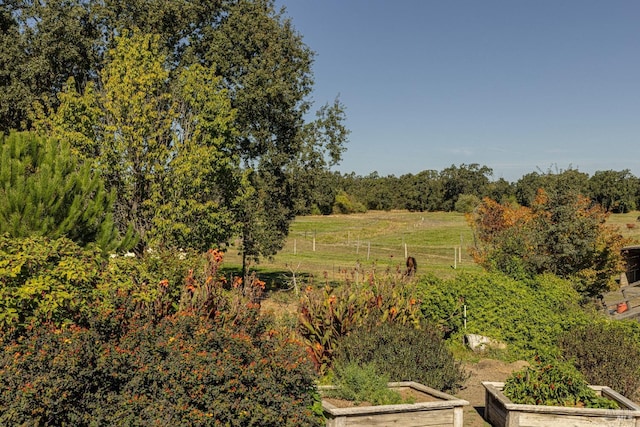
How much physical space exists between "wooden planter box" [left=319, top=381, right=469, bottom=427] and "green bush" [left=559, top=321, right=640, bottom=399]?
8.60ft

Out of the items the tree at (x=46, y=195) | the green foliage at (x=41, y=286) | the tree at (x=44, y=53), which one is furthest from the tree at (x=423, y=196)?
the green foliage at (x=41, y=286)

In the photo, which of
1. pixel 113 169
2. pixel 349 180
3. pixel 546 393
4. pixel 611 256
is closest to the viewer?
pixel 546 393

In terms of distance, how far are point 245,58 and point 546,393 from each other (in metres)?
18.4

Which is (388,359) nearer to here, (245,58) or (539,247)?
(539,247)

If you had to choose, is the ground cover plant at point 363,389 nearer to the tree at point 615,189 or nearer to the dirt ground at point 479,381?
the dirt ground at point 479,381

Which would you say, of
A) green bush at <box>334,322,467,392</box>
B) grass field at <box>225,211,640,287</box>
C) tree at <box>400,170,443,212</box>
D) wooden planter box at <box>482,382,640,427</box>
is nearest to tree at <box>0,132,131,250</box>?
green bush at <box>334,322,467,392</box>

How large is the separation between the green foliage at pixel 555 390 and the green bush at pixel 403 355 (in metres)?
1.07

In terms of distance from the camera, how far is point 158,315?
691cm

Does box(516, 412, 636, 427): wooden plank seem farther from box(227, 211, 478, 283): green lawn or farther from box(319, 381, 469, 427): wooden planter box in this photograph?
box(227, 211, 478, 283): green lawn

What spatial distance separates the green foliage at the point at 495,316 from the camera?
11367 mm

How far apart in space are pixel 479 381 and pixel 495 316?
2.51 meters

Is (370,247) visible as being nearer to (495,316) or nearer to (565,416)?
(495,316)

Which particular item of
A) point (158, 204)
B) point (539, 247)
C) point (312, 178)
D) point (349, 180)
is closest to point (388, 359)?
point (158, 204)

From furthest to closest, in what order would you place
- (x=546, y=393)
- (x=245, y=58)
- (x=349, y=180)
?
(x=349, y=180) → (x=245, y=58) → (x=546, y=393)
